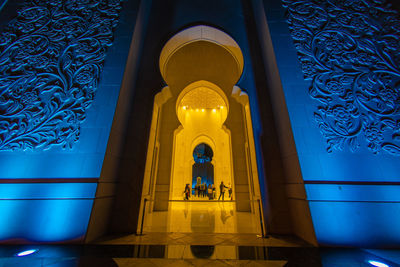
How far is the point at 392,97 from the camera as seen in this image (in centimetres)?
249

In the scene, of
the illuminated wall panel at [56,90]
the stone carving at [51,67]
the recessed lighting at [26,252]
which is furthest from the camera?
the stone carving at [51,67]

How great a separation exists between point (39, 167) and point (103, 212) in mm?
1207

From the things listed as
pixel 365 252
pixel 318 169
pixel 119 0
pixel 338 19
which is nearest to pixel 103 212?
pixel 318 169

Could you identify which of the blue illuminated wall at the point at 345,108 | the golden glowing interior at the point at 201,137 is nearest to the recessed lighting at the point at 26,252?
the blue illuminated wall at the point at 345,108

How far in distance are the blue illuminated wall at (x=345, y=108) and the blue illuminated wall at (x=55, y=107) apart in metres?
3.37

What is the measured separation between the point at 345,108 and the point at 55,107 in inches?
202

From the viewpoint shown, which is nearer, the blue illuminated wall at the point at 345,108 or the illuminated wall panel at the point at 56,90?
the blue illuminated wall at the point at 345,108

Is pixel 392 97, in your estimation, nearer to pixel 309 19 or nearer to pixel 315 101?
pixel 315 101

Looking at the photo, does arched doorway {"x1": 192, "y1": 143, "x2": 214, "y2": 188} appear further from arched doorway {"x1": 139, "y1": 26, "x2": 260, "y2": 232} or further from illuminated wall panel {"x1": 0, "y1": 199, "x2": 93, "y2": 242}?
illuminated wall panel {"x1": 0, "y1": 199, "x2": 93, "y2": 242}

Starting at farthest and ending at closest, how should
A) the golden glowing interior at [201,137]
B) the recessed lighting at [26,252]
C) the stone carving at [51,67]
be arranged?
the golden glowing interior at [201,137], the stone carving at [51,67], the recessed lighting at [26,252]

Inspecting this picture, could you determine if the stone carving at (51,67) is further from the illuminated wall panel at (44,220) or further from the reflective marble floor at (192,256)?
the reflective marble floor at (192,256)

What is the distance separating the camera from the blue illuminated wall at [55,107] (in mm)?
2018

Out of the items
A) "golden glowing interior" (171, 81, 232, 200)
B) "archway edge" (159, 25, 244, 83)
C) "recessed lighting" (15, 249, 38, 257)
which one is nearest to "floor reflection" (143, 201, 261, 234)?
"recessed lighting" (15, 249, 38, 257)

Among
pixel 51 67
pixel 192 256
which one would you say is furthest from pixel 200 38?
pixel 192 256
